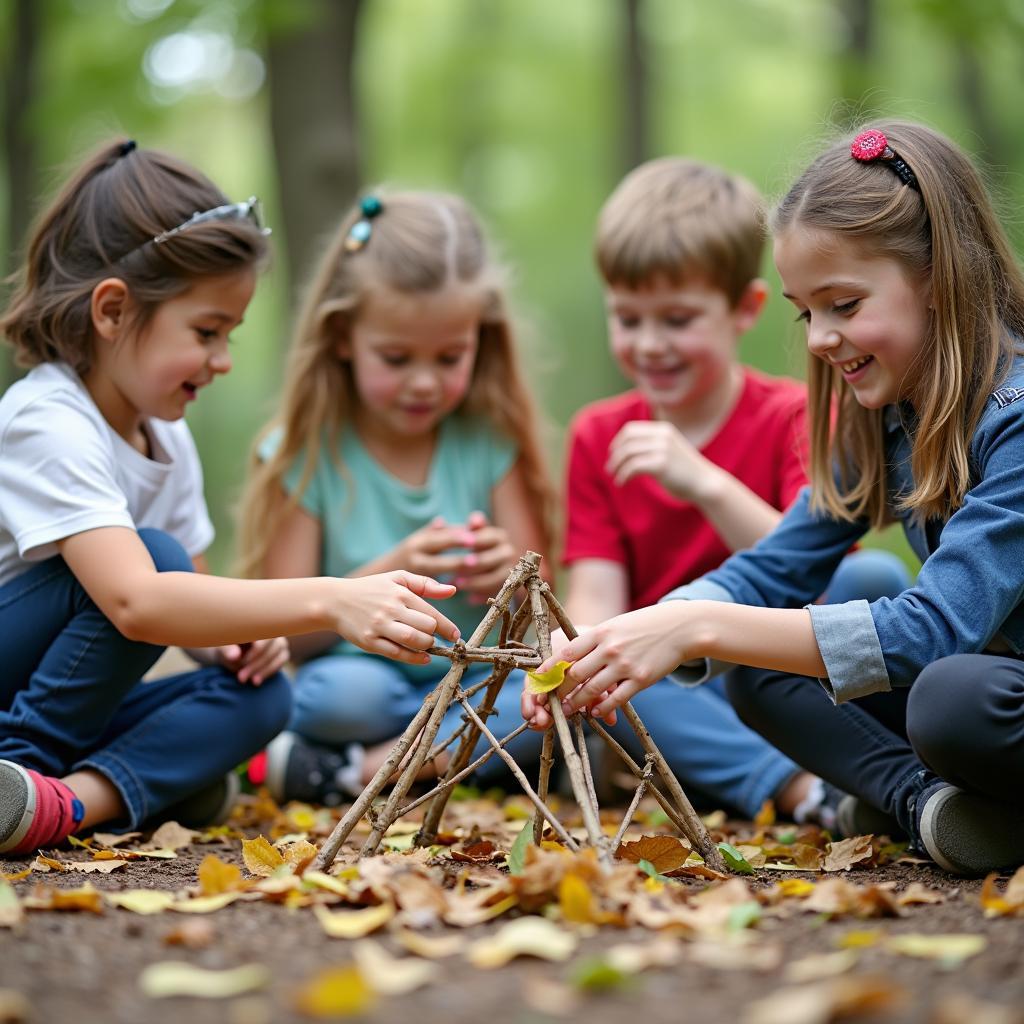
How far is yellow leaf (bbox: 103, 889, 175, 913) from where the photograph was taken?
6.16 feet

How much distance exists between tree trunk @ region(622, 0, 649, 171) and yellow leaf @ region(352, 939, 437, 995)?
700 cm

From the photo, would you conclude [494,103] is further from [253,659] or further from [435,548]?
[253,659]

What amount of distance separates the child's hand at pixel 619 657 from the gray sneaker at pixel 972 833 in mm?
562

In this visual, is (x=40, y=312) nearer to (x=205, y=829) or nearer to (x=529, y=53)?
(x=205, y=829)

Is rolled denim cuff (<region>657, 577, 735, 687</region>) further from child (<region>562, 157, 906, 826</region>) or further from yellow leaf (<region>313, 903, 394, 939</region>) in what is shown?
yellow leaf (<region>313, 903, 394, 939</region>)

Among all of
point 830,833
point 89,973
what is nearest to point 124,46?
point 830,833

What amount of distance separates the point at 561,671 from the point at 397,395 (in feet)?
5.45

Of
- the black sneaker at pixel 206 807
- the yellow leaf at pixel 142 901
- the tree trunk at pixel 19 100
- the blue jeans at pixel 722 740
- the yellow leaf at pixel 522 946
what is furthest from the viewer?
the tree trunk at pixel 19 100

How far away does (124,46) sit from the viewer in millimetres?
7738

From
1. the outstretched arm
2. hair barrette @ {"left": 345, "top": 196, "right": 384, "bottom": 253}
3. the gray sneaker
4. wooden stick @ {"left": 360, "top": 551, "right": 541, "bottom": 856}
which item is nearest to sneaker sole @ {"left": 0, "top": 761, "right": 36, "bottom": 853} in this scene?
the outstretched arm

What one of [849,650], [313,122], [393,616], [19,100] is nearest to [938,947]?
[849,650]

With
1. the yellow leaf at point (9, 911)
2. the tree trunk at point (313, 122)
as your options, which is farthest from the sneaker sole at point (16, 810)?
the tree trunk at point (313, 122)

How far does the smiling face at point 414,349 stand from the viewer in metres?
3.48

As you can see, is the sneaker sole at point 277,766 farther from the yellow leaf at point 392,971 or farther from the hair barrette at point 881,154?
the hair barrette at point 881,154
